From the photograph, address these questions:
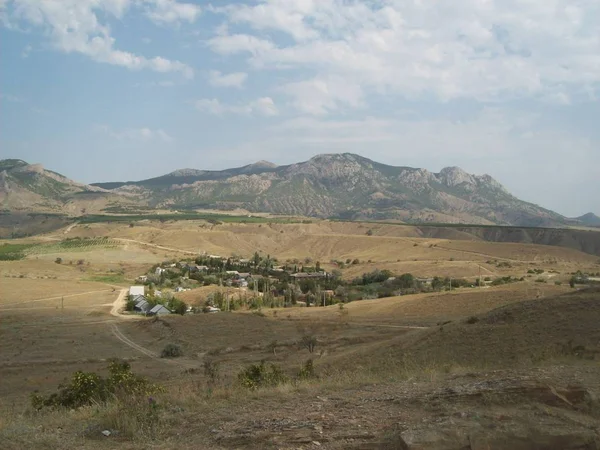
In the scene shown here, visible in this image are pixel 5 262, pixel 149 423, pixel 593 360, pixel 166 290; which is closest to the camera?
pixel 149 423

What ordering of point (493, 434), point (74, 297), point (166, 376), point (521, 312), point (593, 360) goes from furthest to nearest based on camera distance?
1. point (74, 297)
2. point (166, 376)
3. point (521, 312)
4. point (593, 360)
5. point (493, 434)

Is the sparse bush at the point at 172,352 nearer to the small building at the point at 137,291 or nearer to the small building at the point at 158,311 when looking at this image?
the small building at the point at 158,311

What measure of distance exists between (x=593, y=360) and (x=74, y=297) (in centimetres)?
7752

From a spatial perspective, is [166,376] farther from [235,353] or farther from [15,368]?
[15,368]

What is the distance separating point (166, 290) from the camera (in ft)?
291

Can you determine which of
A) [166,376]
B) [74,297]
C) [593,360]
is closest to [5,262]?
[74,297]

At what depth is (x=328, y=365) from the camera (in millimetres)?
23844

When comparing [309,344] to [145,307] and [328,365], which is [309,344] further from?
[145,307]

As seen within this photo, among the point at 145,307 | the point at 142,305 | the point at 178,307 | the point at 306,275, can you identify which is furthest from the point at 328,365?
the point at 306,275

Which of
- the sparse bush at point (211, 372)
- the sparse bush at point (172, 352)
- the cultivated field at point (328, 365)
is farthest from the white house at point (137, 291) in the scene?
the sparse bush at point (211, 372)

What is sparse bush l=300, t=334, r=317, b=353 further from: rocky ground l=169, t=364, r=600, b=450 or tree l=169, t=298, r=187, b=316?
tree l=169, t=298, r=187, b=316

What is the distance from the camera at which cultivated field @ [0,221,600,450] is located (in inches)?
310

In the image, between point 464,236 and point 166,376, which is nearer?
point 166,376

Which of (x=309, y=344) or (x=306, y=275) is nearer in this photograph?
(x=309, y=344)
